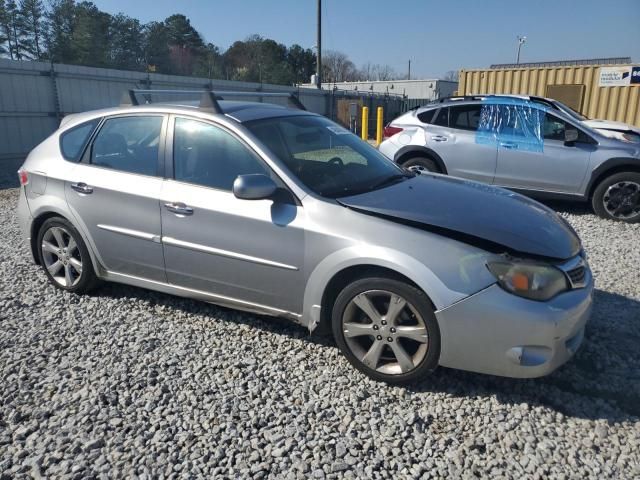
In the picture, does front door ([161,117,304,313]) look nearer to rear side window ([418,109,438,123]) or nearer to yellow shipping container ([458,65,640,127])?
rear side window ([418,109,438,123])

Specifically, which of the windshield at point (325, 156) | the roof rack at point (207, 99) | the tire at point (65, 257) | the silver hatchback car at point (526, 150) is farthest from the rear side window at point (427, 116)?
the tire at point (65, 257)

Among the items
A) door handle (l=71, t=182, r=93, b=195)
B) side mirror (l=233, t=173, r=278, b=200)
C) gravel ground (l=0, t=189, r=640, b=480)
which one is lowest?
gravel ground (l=0, t=189, r=640, b=480)

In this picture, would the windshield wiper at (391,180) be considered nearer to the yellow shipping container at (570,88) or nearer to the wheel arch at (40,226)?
the wheel arch at (40,226)

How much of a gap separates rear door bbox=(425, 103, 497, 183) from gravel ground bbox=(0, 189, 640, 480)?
3.82m

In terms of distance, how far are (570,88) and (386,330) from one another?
15167 millimetres

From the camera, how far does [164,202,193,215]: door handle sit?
3.42 meters

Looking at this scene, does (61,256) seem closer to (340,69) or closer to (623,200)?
(623,200)

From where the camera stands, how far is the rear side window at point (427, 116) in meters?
7.97

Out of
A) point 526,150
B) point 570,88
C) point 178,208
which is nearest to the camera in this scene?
point 178,208

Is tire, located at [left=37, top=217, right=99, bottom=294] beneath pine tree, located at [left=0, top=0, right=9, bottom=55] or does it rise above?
beneath

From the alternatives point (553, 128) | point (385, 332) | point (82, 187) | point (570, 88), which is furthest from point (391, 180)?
point (570, 88)

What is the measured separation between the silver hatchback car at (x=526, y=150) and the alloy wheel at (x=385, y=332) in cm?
371

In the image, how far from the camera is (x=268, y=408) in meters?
2.79

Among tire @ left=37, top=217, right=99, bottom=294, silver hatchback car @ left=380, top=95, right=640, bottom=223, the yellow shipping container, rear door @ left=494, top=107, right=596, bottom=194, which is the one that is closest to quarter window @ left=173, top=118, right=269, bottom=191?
tire @ left=37, top=217, right=99, bottom=294
